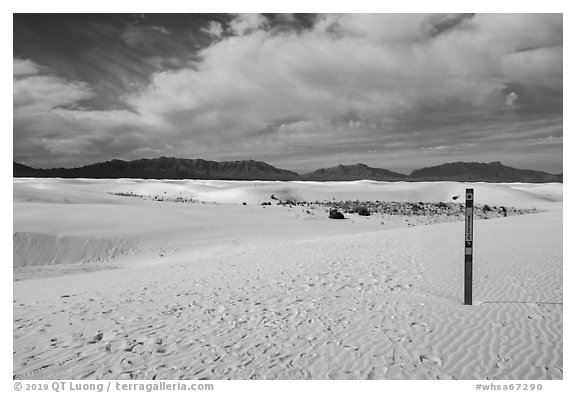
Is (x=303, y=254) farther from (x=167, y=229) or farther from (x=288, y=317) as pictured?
(x=167, y=229)

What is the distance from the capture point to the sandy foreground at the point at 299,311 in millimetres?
4508

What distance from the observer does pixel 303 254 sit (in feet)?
39.7

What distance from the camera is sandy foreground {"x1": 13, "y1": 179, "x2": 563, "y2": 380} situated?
4508mm

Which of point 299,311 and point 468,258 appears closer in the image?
point 299,311

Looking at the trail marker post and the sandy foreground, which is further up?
the trail marker post

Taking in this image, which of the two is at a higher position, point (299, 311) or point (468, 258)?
point (468, 258)

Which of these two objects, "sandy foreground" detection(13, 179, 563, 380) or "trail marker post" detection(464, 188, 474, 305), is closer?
"sandy foreground" detection(13, 179, 563, 380)

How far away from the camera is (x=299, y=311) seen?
20.7 feet

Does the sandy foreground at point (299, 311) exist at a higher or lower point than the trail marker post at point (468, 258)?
lower

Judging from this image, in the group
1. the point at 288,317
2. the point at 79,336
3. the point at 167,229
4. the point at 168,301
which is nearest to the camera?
the point at 79,336

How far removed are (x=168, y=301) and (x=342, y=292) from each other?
342 cm

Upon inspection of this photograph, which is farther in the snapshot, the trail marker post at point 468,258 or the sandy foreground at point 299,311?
the trail marker post at point 468,258
